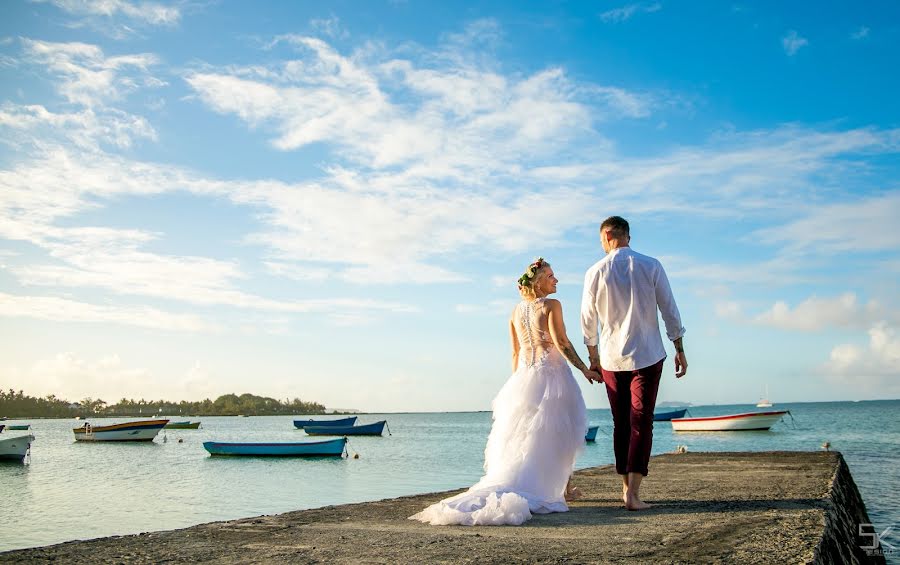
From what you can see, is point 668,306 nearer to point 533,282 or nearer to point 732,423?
point 533,282

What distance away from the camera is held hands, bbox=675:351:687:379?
559 cm

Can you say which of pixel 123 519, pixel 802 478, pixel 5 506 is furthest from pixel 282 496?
pixel 802 478

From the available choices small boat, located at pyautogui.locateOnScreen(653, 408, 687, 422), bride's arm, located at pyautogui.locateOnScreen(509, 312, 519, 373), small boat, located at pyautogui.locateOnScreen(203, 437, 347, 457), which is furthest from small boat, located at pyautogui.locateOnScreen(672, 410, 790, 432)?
bride's arm, located at pyautogui.locateOnScreen(509, 312, 519, 373)

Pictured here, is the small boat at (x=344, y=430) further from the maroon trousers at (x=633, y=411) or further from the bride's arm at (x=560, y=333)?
the maroon trousers at (x=633, y=411)

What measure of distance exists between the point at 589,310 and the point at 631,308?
40cm

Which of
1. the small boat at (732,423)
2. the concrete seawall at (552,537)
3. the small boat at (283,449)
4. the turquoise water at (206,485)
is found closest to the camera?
the concrete seawall at (552,537)

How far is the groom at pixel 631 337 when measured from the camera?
5598 millimetres

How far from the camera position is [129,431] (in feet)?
206

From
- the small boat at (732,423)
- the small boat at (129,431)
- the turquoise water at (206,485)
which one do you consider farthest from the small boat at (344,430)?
the small boat at (732,423)

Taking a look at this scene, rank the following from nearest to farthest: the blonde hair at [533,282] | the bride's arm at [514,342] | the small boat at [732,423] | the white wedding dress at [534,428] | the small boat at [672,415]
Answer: the white wedding dress at [534,428] < the blonde hair at [533,282] < the bride's arm at [514,342] < the small boat at [732,423] < the small boat at [672,415]

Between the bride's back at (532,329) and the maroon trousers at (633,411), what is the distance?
833 mm

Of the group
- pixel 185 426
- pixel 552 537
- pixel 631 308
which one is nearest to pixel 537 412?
pixel 631 308

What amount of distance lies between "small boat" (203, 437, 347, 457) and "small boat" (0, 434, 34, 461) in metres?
10.4

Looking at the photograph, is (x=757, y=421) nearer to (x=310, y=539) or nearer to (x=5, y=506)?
(x=5, y=506)
